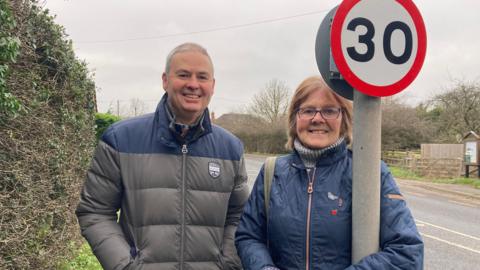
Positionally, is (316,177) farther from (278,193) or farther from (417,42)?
(417,42)

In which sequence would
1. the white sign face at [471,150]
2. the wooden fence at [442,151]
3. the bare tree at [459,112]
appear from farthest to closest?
the bare tree at [459,112], the wooden fence at [442,151], the white sign face at [471,150]

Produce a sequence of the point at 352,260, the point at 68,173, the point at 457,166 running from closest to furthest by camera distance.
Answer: the point at 352,260 < the point at 68,173 < the point at 457,166

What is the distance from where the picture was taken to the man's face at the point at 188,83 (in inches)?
87.1

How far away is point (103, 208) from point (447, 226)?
911 cm

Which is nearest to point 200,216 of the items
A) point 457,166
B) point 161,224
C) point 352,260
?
point 161,224

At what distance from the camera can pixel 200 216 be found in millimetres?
2213

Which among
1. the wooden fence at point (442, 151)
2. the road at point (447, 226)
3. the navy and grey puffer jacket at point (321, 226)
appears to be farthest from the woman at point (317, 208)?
the wooden fence at point (442, 151)

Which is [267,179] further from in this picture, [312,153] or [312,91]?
[312,91]

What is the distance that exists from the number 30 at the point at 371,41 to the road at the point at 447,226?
5.17 m

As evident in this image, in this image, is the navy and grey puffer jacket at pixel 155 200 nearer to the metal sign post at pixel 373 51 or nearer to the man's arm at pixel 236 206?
the man's arm at pixel 236 206

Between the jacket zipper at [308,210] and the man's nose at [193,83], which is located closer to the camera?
the jacket zipper at [308,210]

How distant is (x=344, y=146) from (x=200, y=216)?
2.69 feet

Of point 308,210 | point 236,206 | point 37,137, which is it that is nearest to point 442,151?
point 37,137

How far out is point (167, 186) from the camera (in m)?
2.18
